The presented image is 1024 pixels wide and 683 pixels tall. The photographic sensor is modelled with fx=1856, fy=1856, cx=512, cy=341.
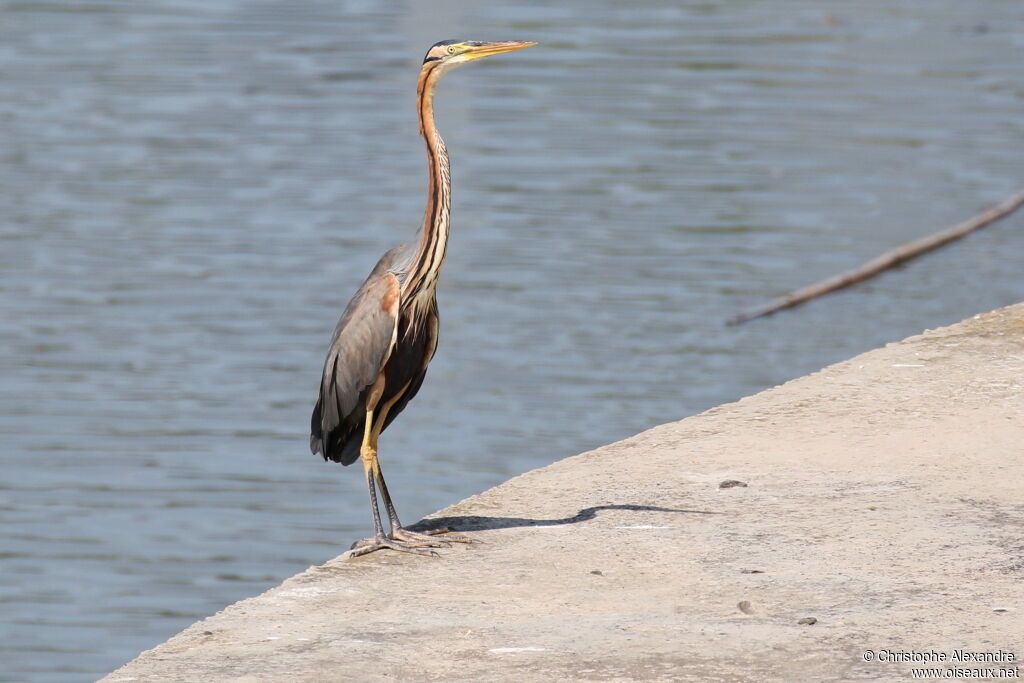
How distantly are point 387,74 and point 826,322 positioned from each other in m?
8.37

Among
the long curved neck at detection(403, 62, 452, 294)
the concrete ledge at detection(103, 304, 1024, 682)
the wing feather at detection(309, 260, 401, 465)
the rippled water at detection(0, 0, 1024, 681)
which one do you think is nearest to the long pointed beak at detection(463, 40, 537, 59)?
the long curved neck at detection(403, 62, 452, 294)

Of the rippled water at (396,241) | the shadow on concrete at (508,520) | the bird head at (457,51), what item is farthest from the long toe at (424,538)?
the rippled water at (396,241)

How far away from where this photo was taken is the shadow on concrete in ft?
18.7

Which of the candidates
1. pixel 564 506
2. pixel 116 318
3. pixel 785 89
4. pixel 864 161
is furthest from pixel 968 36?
pixel 564 506

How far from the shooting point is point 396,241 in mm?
13328

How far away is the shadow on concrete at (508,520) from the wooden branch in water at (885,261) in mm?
6509

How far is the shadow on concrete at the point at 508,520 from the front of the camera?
18.7 feet

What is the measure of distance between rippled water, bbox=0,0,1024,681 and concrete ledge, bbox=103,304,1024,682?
2.85 meters

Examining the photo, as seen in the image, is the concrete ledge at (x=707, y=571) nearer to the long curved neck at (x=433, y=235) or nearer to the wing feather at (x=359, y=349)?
the wing feather at (x=359, y=349)

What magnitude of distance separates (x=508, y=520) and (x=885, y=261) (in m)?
7.98

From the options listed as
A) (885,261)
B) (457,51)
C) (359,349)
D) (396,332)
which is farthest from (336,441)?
(885,261)

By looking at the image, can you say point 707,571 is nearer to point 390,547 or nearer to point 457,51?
point 390,547

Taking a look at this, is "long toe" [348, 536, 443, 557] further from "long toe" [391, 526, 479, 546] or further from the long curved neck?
the long curved neck

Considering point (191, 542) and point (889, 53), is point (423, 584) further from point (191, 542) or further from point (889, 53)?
point (889, 53)
